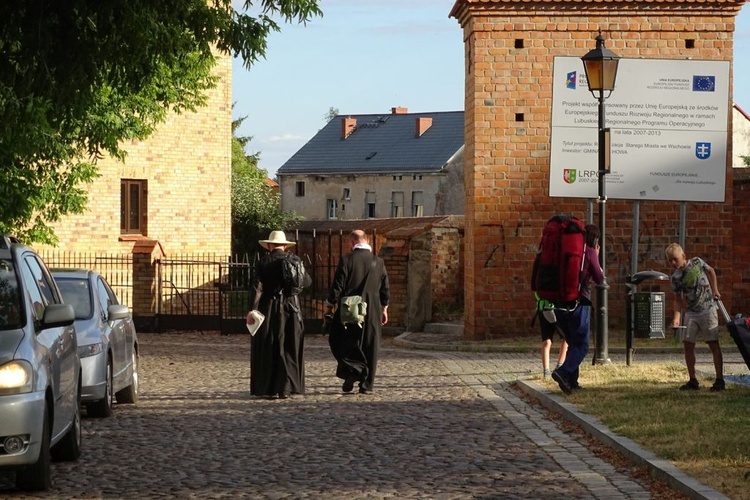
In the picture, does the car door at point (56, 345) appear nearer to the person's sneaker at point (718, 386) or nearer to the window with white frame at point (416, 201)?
the person's sneaker at point (718, 386)

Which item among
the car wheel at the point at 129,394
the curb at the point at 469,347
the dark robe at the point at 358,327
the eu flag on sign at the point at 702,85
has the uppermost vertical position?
the eu flag on sign at the point at 702,85

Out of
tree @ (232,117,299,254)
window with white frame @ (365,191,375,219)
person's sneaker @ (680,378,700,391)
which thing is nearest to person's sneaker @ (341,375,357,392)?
person's sneaker @ (680,378,700,391)

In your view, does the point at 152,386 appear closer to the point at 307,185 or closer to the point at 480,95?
the point at 480,95

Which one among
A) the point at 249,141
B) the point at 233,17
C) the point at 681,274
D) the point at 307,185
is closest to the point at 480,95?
the point at 233,17

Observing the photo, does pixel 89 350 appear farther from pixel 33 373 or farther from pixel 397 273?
pixel 397 273

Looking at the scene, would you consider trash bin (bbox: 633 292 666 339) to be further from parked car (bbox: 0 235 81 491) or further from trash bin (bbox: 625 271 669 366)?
parked car (bbox: 0 235 81 491)

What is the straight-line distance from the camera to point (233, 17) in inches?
623

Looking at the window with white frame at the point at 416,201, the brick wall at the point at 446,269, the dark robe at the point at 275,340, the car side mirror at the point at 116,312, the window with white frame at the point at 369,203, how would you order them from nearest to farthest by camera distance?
the car side mirror at the point at 116,312 < the dark robe at the point at 275,340 < the brick wall at the point at 446,269 < the window with white frame at the point at 416,201 < the window with white frame at the point at 369,203

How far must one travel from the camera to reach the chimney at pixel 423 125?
275ft

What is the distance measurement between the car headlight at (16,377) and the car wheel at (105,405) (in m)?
4.32

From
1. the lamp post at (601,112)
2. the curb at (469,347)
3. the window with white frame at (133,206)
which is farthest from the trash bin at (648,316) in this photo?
the window with white frame at (133,206)

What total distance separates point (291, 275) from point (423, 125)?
230 feet

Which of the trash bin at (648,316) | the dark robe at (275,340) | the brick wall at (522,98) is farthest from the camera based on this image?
the brick wall at (522,98)

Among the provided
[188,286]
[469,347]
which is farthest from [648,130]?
[188,286]
